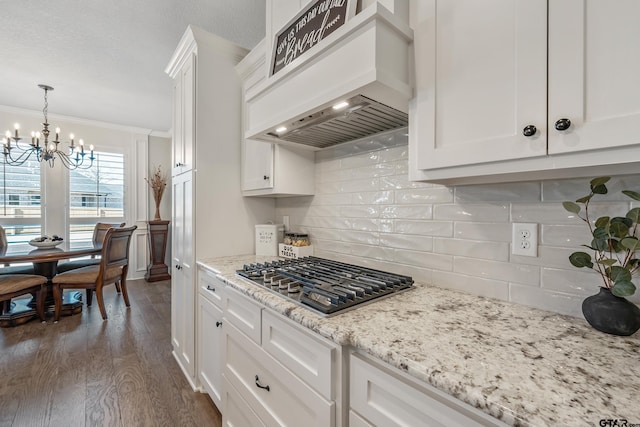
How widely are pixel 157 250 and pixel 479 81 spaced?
17.2 ft

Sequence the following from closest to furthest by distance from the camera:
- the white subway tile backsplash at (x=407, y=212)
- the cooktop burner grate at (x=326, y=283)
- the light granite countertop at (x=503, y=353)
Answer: the light granite countertop at (x=503, y=353) → the cooktop burner grate at (x=326, y=283) → the white subway tile backsplash at (x=407, y=212)

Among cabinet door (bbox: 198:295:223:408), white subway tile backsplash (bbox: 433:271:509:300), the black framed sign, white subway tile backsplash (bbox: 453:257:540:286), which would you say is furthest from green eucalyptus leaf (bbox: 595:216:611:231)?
cabinet door (bbox: 198:295:223:408)

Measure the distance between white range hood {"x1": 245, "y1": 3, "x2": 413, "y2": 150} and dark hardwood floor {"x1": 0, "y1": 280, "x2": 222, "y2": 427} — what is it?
1794mm

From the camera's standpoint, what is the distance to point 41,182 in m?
4.12

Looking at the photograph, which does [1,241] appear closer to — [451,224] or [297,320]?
[297,320]

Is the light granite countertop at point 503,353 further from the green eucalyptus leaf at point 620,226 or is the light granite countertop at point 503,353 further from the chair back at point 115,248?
the chair back at point 115,248

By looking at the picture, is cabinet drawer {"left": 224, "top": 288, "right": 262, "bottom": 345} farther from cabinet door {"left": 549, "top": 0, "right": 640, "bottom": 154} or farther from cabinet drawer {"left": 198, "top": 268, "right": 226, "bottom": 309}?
cabinet door {"left": 549, "top": 0, "right": 640, "bottom": 154}

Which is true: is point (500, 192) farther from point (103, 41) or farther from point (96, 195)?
point (96, 195)

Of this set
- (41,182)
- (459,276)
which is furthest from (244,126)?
(41,182)

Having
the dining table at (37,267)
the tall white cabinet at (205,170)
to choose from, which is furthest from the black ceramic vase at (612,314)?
the dining table at (37,267)

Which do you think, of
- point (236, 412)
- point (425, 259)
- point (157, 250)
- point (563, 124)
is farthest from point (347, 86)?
point (157, 250)

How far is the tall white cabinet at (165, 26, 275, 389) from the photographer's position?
6.29ft

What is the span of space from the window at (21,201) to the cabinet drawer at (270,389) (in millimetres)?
4586

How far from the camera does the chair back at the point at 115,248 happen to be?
3115 mm
